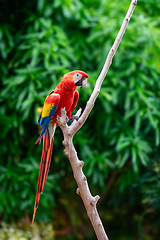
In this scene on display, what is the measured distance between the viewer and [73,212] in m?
1.97

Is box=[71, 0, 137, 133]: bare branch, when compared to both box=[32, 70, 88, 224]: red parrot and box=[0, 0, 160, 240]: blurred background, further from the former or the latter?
box=[0, 0, 160, 240]: blurred background

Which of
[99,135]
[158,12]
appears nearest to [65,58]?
[99,135]

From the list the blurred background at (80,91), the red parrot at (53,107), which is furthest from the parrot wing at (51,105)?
the blurred background at (80,91)

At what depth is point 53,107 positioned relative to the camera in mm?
633

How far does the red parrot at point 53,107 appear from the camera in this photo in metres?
0.62

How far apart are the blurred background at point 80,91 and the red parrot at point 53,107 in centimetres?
63

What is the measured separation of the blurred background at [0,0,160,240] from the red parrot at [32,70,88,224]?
0.63 meters

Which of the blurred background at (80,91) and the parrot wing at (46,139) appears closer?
the parrot wing at (46,139)

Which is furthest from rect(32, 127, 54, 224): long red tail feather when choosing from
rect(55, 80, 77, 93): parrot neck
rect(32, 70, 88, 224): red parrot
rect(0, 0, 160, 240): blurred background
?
rect(0, 0, 160, 240): blurred background

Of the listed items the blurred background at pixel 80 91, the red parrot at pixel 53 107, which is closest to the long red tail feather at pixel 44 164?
the red parrot at pixel 53 107

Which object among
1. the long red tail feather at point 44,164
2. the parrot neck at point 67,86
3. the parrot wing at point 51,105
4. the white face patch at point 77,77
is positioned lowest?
the long red tail feather at point 44,164

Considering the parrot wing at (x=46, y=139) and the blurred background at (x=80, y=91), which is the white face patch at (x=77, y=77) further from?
the blurred background at (x=80, y=91)

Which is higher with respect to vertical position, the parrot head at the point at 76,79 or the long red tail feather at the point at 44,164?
the parrot head at the point at 76,79

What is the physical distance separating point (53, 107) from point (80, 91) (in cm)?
77
